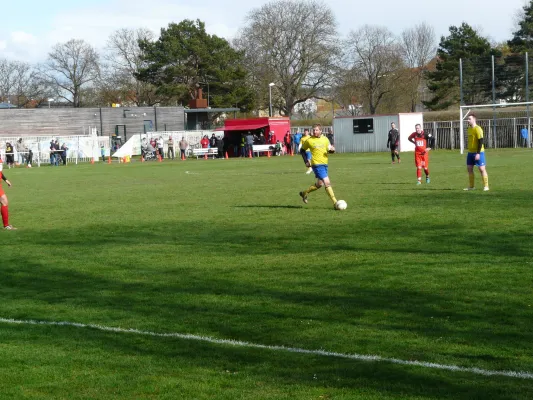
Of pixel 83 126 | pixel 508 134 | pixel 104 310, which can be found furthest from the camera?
pixel 83 126

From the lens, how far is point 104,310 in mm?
9609

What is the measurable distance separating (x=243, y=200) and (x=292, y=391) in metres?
16.9

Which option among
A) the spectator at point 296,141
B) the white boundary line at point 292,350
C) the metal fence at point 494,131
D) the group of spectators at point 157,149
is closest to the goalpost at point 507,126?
the metal fence at point 494,131

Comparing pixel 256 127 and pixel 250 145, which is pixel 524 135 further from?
pixel 256 127

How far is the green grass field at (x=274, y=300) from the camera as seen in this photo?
261 inches

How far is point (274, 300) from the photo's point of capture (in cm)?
970

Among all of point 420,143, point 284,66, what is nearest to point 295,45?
point 284,66

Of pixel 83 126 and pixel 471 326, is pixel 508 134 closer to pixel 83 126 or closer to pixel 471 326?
pixel 83 126

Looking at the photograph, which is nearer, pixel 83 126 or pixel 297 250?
pixel 297 250

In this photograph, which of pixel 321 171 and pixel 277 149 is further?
pixel 277 149

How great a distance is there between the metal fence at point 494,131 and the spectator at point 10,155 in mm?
29146

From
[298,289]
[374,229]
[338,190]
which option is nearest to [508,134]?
[338,190]

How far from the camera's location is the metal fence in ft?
189

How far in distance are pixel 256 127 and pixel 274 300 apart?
56070mm
